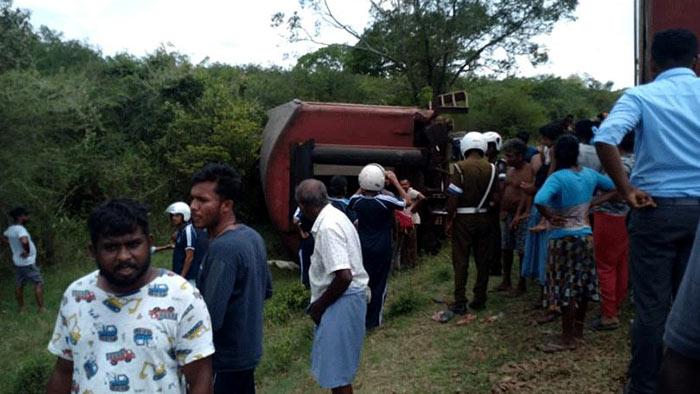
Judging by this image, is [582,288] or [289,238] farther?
[289,238]

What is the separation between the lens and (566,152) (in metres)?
5.64

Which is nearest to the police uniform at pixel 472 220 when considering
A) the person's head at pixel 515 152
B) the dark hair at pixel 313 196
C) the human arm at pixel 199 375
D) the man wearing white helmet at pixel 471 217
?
the man wearing white helmet at pixel 471 217

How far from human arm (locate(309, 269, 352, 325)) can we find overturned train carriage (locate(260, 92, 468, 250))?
249 inches

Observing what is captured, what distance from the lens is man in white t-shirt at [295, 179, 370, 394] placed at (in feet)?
14.6

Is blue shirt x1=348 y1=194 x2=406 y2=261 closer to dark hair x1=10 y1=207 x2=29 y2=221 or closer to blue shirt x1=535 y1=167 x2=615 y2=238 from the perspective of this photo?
blue shirt x1=535 y1=167 x2=615 y2=238

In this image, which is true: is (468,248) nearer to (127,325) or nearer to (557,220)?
(557,220)

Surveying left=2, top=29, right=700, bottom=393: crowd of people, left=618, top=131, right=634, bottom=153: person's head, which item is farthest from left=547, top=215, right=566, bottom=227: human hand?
left=618, top=131, right=634, bottom=153: person's head

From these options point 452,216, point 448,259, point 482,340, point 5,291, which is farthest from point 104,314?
point 5,291

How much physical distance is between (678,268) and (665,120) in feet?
2.42

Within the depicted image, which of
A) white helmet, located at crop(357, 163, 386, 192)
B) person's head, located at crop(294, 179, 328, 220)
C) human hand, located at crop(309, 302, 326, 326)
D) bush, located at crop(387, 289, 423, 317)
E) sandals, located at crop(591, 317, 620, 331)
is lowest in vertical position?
bush, located at crop(387, 289, 423, 317)

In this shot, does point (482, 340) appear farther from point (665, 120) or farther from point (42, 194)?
point (42, 194)

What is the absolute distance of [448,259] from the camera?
1026cm

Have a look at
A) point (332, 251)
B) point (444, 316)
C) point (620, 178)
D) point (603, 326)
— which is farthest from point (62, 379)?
point (444, 316)

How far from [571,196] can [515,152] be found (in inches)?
69.1
